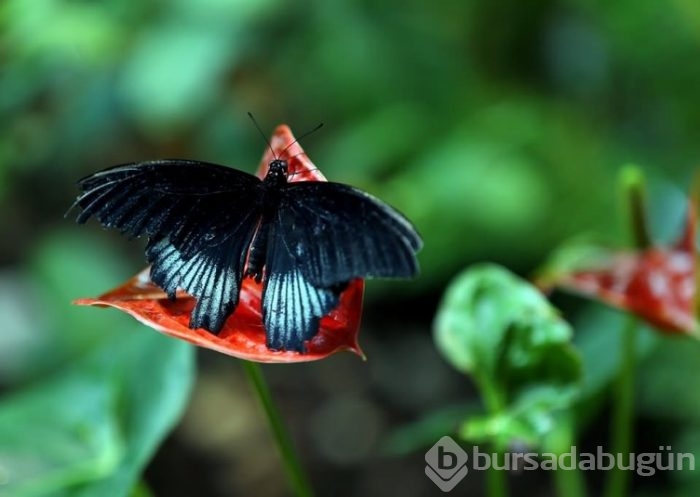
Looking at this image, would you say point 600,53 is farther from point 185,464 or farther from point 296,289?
point 296,289

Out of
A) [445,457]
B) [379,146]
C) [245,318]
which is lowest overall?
[445,457]

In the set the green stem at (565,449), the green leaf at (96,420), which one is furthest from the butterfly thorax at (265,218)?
the green stem at (565,449)

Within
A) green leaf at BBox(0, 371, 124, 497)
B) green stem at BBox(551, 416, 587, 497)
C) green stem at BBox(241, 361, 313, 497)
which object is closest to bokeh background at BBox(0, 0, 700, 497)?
green stem at BBox(551, 416, 587, 497)

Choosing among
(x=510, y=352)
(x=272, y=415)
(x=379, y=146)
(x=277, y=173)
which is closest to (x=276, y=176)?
(x=277, y=173)

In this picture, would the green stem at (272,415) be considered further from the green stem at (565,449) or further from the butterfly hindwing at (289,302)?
the green stem at (565,449)

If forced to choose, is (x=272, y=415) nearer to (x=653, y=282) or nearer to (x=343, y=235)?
(x=343, y=235)

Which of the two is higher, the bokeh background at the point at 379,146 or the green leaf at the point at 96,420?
the bokeh background at the point at 379,146

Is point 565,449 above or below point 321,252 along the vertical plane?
below

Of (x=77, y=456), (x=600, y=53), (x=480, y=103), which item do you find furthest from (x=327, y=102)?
(x=77, y=456)
